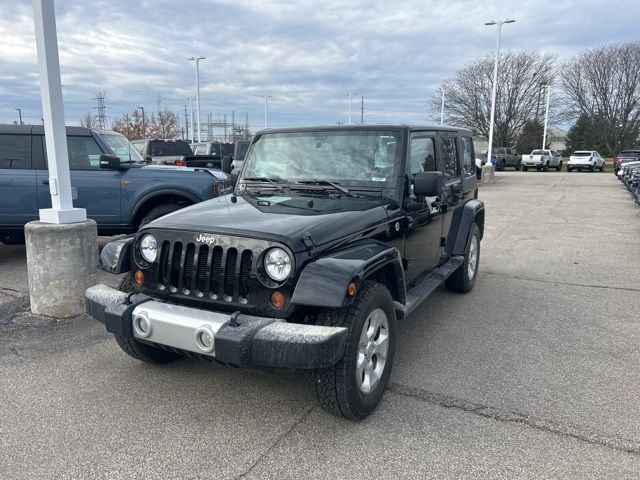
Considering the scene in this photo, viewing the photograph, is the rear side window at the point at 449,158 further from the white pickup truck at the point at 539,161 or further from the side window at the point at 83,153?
the white pickup truck at the point at 539,161

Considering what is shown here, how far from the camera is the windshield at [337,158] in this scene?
396 cm

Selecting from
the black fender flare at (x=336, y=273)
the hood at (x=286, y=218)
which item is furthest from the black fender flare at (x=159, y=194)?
the black fender flare at (x=336, y=273)

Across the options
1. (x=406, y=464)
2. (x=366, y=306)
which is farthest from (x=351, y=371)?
(x=406, y=464)

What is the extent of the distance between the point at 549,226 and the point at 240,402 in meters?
9.82

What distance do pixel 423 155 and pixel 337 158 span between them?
836mm

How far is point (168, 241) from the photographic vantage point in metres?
3.18

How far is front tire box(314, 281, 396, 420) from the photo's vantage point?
2828 mm

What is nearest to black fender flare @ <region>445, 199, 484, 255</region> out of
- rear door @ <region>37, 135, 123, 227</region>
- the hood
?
the hood

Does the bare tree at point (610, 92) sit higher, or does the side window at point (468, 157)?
the bare tree at point (610, 92)

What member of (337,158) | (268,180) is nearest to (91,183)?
(268,180)

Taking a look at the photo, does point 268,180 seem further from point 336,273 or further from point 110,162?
point 110,162

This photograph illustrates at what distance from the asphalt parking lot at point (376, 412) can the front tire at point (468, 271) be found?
367 mm

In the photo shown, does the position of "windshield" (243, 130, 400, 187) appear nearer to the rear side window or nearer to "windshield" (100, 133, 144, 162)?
the rear side window

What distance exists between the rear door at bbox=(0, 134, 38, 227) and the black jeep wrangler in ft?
12.9
